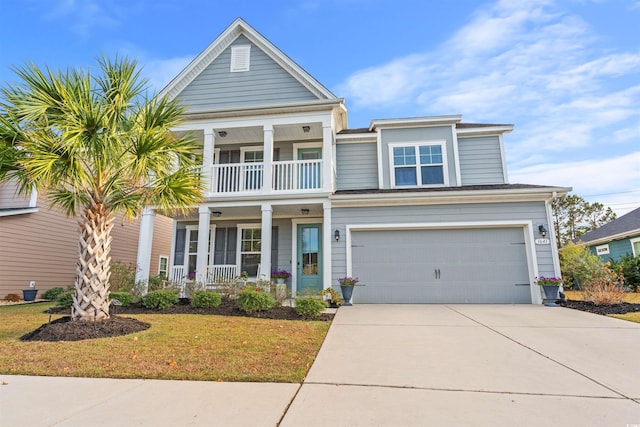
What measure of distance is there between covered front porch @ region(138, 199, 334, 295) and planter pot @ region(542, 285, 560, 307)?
610 cm

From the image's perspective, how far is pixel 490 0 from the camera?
9.26 metres

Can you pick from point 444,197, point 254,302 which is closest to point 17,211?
point 254,302

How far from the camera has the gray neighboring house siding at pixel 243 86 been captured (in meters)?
11.2

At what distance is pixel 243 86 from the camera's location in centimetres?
1138

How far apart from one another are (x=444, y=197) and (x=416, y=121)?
3.41 metres

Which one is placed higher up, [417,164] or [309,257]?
[417,164]

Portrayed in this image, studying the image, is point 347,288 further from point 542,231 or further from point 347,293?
point 542,231

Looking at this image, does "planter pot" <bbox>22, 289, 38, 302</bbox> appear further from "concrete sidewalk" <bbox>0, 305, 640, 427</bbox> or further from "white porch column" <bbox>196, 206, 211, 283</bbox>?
"concrete sidewalk" <bbox>0, 305, 640, 427</bbox>

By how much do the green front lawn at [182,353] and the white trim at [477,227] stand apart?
416 cm

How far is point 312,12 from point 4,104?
1111 centimetres

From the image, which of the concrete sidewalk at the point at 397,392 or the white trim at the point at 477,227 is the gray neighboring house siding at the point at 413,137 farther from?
the concrete sidewalk at the point at 397,392

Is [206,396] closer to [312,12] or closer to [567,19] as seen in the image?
[567,19]

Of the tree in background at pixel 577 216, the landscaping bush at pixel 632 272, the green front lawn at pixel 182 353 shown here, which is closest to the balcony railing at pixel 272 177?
the green front lawn at pixel 182 353

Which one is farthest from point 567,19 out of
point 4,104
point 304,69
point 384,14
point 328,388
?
point 4,104
